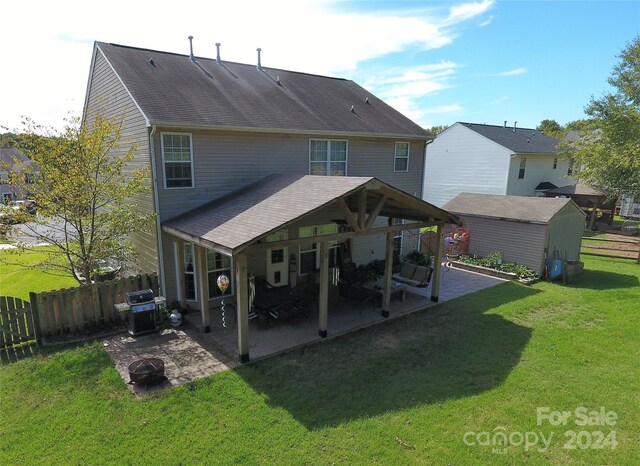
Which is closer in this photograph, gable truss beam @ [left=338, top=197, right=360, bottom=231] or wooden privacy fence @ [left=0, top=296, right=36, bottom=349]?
gable truss beam @ [left=338, top=197, right=360, bottom=231]

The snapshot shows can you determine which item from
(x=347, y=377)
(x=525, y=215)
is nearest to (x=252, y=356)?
(x=347, y=377)

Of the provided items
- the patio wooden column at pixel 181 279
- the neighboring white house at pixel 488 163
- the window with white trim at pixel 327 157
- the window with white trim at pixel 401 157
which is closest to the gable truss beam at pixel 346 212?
the window with white trim at pixel 327 157

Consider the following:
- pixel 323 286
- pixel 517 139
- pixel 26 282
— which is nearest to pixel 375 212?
pixel 323 286

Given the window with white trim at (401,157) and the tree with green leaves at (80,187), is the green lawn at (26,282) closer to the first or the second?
the tree with green leaves at (80,187)

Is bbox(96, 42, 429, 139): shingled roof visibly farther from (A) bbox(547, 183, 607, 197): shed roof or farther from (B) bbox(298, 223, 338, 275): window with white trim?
(A) bbox(547, 183, 607, 197): shed roof

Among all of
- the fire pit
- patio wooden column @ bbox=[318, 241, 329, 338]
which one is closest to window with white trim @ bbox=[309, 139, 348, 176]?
patio wooden column @ bbox=[318, 241, 329, 338]

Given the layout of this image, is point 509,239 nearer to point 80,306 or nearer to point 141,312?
point 141,312
